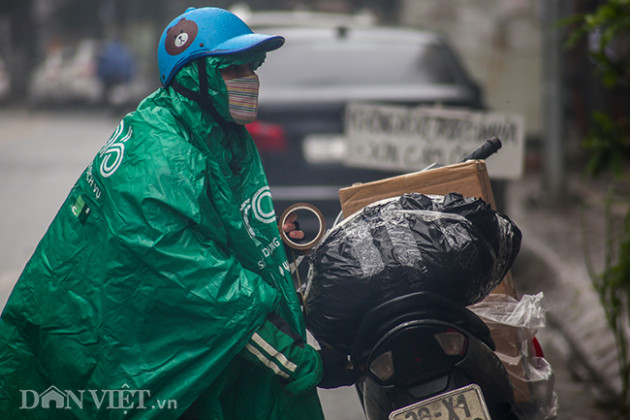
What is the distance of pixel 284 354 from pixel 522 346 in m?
0.73

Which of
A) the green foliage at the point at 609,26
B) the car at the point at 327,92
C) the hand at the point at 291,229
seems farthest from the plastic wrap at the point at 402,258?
the car at the point at 327,92

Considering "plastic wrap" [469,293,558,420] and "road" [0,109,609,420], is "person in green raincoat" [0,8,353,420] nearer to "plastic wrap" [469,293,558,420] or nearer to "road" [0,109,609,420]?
"plastic wrap" [469,293,558,420]

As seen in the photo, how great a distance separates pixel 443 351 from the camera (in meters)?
2.06

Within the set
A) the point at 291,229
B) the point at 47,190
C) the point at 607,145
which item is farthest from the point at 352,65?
the point at 47,190

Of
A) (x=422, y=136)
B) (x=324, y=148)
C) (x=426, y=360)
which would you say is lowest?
(x=324, y=148)

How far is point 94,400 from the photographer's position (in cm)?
202

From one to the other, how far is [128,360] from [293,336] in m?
0.38

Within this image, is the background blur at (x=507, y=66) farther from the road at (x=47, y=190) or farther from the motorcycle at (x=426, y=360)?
the motorcycle at (x=426, y=360)

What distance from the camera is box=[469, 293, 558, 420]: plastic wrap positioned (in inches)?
93.2

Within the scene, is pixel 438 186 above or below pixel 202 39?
below

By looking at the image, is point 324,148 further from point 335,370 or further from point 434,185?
point 335,370

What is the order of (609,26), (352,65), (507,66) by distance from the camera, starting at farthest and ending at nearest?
(507,66), (352,65), (609,26)

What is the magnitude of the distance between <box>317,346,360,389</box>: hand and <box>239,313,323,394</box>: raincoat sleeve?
3.4 inches

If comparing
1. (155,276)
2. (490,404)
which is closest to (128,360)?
(155,276)
